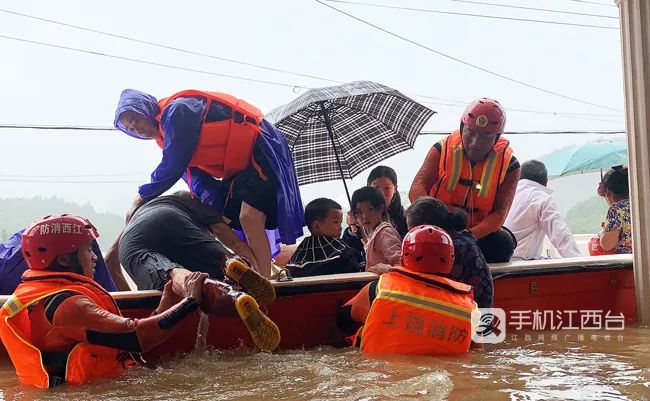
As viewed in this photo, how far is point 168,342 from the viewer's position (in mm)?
3996

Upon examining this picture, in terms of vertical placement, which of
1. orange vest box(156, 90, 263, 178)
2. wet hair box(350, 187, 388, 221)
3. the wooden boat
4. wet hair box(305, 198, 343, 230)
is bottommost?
the wooden boat

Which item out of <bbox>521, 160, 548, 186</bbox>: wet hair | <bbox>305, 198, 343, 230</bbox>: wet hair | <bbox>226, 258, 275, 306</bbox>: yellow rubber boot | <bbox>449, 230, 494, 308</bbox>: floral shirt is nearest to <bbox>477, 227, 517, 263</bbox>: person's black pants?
<bbox>449, 230, 494, 308</bbox>: floral shirt

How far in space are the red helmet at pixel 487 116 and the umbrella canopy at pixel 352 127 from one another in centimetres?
137

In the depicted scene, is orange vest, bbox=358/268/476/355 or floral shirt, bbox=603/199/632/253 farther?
floral shirt, bbox=603/199/632/253

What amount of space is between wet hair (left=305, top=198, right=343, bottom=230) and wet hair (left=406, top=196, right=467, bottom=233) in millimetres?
731

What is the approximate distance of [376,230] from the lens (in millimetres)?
4941

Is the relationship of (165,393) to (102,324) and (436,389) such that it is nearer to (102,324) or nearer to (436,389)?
(102,324)

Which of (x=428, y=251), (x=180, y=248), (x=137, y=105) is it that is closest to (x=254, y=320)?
(x=428, y=251)

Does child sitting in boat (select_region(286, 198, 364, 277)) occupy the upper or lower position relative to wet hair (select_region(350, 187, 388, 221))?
lower

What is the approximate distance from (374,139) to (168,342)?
133 inches

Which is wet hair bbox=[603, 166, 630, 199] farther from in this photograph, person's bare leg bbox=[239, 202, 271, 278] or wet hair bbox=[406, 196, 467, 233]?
person's bare leg bbox=[239, 202, 271, 278]

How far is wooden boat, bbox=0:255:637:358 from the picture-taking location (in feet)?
13.3

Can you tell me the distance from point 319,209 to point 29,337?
215cm

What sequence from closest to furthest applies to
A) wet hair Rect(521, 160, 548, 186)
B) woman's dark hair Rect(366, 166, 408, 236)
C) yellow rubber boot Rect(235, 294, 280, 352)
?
yellow rubber boot Rect(235, 294, 280, 352)
woman's dark hair Rect(366, 166, 408, 236)
wet hair Rect(521, 160, 548, 186)
